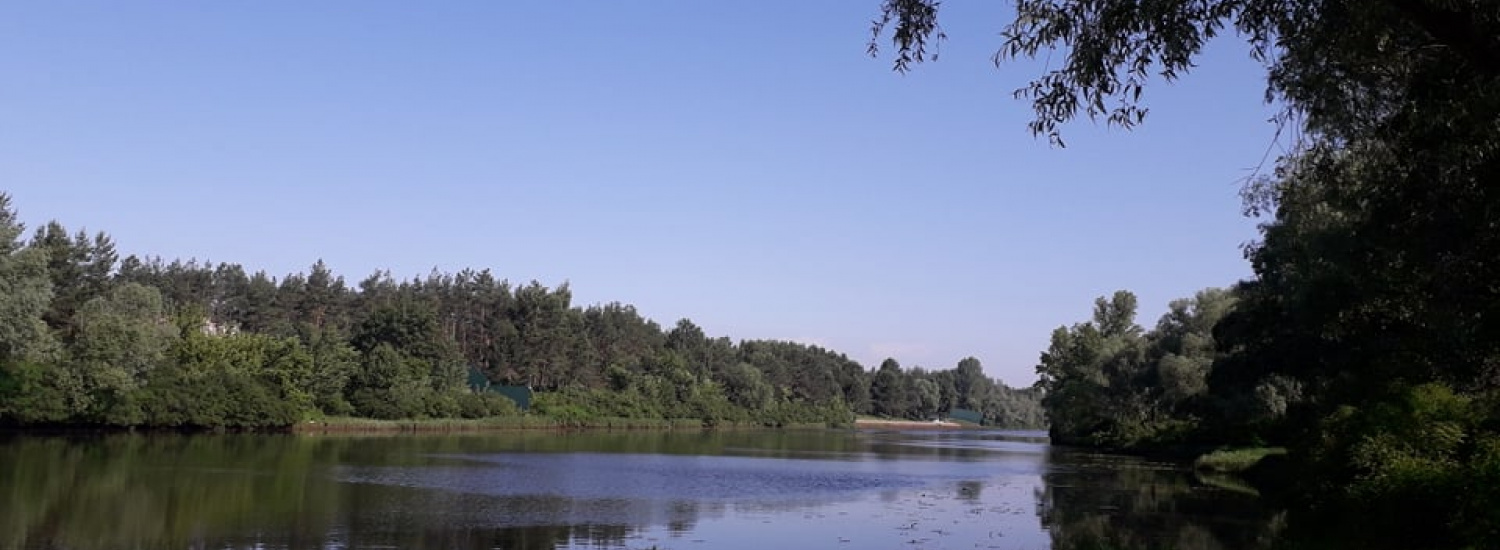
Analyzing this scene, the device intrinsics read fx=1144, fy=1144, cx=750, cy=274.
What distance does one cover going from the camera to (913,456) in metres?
74.5

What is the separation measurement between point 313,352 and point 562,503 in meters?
60.8

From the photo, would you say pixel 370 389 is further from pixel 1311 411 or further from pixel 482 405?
pixel 1311 411

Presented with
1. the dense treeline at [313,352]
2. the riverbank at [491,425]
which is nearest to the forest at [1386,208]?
the dense treeline at [313,352]

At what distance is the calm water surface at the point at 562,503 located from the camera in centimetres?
2586

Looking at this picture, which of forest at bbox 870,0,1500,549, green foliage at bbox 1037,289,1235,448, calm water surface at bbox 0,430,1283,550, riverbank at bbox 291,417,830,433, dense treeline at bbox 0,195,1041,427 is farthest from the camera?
riverbank at bbox 291,417,830,433

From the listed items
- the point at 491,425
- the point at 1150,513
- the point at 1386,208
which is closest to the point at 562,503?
the point at 1150,513

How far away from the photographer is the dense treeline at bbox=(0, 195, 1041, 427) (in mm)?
63125

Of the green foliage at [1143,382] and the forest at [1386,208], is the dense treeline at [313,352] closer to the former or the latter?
the green foliage at [1143,382]

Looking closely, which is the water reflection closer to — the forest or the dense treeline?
the forest

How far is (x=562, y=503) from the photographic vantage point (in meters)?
34.4

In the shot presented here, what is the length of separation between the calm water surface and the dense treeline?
6559 mm

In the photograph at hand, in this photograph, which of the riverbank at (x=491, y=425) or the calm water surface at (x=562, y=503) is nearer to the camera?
the calm water surface at (x=562, y=503)

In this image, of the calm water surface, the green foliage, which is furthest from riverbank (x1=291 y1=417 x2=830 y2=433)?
the green foliage

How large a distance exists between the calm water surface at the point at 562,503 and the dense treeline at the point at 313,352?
656 cm
